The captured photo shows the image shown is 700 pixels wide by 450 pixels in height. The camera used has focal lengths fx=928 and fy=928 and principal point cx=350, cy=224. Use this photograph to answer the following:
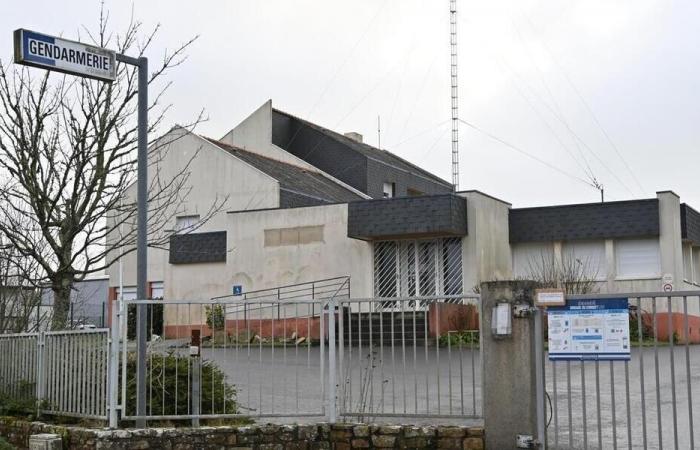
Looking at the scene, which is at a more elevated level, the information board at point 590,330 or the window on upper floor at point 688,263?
the window on upper floor at point 688,263

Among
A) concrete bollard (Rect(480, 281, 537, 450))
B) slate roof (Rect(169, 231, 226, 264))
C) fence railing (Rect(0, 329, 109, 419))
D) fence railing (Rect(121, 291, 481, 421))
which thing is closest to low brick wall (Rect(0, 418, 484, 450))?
fence railing (Rect(121, 291, 481, 421))

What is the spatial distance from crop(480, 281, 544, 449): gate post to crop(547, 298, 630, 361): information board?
374mm

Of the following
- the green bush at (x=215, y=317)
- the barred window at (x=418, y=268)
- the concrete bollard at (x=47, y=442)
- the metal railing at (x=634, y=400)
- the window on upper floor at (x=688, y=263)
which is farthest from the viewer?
the window on upper floor at (x=688, y=263)

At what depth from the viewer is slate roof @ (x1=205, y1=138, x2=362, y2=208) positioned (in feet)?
113

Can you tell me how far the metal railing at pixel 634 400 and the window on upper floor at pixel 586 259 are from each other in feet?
31.7

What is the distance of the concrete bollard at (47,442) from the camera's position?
409 inches

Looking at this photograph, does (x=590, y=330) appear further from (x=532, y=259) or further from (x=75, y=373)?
(x=532, y=259)

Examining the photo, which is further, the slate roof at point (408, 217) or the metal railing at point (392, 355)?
the slate roof at point (408, 217)

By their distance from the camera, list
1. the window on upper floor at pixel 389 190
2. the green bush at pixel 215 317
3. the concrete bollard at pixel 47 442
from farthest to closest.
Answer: the window on upper floor at pixel 389 190 → the green bush at pixel 215 317 → the concrete bollard at pixel 47 442

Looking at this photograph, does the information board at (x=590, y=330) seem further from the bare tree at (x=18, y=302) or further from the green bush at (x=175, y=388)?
the bare tree at (x=18, y=302)

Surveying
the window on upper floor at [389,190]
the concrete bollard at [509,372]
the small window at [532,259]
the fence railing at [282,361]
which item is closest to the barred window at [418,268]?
the small window at [532,259]

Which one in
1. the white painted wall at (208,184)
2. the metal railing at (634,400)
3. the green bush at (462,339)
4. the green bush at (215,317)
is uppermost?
the white painted wall at (208,184)

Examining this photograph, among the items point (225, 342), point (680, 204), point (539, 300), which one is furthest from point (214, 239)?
point (539, 300)

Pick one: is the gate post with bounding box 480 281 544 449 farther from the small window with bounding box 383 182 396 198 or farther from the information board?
the small window with bounding box 383 182 396 198
